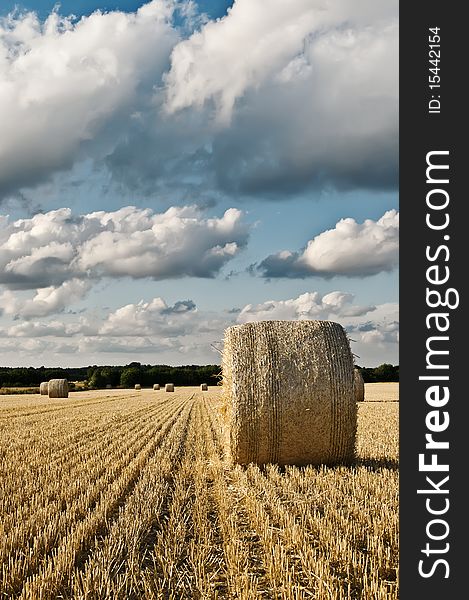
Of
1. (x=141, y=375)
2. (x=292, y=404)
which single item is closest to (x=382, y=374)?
(x=141, y=375)

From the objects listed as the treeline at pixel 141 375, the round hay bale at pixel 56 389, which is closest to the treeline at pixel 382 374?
the treeline at pixel 141 375

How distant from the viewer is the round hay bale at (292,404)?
9016mm

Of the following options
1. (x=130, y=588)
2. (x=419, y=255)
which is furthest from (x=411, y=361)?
(x=130, y=588)

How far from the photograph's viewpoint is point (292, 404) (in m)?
9.02

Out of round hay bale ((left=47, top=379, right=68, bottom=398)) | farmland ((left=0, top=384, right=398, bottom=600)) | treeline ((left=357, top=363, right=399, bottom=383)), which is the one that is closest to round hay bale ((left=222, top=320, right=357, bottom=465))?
farmland ((left=0, top=384, right=398, bottom=600))

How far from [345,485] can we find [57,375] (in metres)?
80.5

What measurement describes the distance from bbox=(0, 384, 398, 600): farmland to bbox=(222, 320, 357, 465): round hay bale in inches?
12.0

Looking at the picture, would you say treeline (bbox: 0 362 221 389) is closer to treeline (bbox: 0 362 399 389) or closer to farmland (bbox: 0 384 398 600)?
treeline (bbox: 0 362 399 389)

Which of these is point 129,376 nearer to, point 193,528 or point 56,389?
point 56,389

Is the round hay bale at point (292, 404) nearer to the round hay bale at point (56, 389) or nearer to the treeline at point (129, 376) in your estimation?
the round hay bale at point (56, 389)

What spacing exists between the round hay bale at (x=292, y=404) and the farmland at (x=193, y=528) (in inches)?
12.0

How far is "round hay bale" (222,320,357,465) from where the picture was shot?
9016 mm

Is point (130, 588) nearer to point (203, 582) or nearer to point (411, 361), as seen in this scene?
point (203, 582)

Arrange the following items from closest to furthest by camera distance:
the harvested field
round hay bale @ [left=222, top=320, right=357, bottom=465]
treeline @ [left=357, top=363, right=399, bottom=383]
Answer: round hay bale @ [left=222, top=320, right=357, bottom=465], the harvested field, treeline @ [left=357, top=363, right=399, bottom=383]
